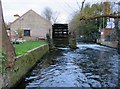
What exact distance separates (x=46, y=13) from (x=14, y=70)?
71.7 meters

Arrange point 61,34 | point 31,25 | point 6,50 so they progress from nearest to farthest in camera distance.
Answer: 1. point 6,50
2. point 61,34
3. point 31,25

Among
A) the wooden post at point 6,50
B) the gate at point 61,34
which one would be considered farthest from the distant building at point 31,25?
the wooden post at point 6,50

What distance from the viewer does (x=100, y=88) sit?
9406mm

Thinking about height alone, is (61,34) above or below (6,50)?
above

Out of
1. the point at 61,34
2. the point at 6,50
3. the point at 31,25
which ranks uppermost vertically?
the point at 31,25

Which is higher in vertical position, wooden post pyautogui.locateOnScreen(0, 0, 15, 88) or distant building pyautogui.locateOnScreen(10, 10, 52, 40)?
distant building pyautogui.locateOnScreen(10, 10, 52, 40)

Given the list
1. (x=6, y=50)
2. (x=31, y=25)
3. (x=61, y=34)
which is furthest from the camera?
(x=31, y=25)

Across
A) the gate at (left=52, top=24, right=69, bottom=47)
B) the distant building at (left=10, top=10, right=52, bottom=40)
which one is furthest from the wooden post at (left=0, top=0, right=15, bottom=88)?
the distant building at (left=10, top=10, right=52, bottom=40)

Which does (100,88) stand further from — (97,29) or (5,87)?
(97,29)

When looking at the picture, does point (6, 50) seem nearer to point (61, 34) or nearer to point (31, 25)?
point (61, 34)

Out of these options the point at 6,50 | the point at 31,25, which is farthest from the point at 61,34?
the point at 6,50

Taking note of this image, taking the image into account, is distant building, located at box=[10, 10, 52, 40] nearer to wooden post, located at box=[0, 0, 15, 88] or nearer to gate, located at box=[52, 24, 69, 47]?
gate, located at box=[52, 24, 69, 47]

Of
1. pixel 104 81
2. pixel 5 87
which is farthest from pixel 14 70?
pixel 104 81

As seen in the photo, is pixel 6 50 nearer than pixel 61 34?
Yes
